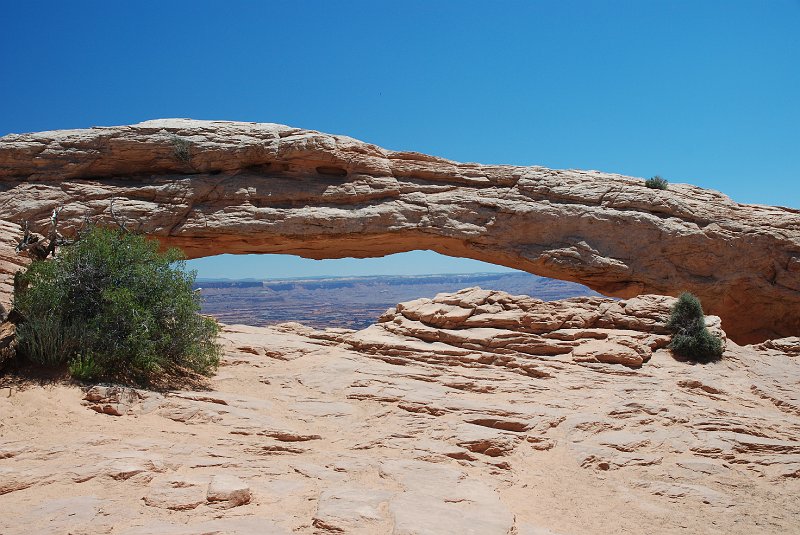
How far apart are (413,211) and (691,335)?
10515 millimetres

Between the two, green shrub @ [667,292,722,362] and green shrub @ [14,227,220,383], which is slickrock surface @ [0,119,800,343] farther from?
green shrub @ [14,227,220,383]

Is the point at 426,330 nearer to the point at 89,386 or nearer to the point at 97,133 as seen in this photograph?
the point at 89,386

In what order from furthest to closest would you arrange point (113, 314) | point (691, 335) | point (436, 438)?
point (691, 335)
point (113, 314)
point (436, 438)

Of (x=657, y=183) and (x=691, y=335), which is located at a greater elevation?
(x=657, y=183)

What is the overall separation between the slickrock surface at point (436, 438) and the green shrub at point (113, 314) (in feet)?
2.60

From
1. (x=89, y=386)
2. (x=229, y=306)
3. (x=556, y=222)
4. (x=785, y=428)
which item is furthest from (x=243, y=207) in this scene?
(x=229, y=306)

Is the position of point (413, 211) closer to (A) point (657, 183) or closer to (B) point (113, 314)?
(A) point (657, 183)

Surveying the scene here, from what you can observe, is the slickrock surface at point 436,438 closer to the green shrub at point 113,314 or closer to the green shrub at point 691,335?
the green shrub at point 691,335

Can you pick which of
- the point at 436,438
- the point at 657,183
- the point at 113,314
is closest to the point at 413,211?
the point at 657,183

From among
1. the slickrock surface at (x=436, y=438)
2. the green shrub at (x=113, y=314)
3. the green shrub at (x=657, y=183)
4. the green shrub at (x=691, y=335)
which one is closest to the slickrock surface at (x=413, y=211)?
the green shrub at (x=657, y=183)

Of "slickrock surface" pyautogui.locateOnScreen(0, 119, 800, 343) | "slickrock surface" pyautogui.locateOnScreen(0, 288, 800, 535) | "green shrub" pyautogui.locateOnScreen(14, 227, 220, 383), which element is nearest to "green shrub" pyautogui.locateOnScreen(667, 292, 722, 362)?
"slickrock surface" pyautogui.locateOnScreen(0, 288, 800, 535)

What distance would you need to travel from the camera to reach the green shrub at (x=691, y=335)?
13789 mm

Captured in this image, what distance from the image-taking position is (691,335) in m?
14.2

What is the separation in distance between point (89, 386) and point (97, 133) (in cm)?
1501
